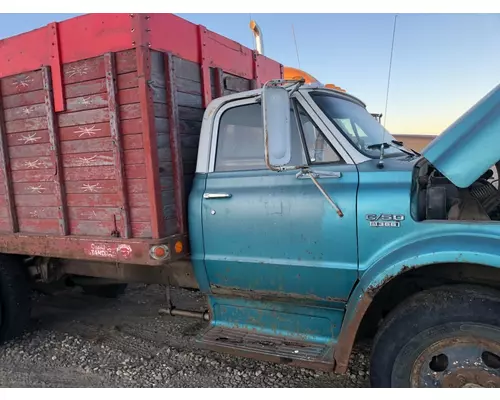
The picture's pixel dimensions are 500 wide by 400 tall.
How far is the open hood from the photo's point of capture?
222cm

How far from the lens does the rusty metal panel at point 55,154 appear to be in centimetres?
329

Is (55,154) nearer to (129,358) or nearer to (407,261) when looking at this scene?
(129,358)

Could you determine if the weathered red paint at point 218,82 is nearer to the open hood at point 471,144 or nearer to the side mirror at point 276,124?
the side mirror at point 276,124

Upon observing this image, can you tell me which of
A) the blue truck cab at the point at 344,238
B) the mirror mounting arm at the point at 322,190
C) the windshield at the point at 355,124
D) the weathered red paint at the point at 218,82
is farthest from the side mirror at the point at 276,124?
the weathered red paint at the point at 218,82

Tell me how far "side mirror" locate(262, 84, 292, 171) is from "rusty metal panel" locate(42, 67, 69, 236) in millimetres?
1841

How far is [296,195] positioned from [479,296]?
119 cm

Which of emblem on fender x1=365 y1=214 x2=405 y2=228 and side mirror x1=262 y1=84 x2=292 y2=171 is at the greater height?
side mirror x1=262 y1=84 x2=292 y2=171

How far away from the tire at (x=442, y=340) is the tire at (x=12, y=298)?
10.7 feet

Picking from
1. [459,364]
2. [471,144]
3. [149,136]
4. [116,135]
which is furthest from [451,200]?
[116,135]

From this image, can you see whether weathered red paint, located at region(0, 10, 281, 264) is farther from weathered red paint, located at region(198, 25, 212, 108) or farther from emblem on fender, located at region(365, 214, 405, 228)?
emblem on fender, located at region(365, 214, 405, 228)

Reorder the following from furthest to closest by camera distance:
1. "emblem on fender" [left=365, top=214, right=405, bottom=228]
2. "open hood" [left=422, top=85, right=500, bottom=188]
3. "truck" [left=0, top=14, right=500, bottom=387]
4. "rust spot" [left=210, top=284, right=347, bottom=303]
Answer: "rust spot" [left=210, top=284, right=347, bottom=303] < "emblem on fender" [left=365, top=214, right=405, bottom=228] < "truck" [left=0, top=14, right=500, bottom=387] < "open hood" [left=422, top=85, right=500, bottom=188]

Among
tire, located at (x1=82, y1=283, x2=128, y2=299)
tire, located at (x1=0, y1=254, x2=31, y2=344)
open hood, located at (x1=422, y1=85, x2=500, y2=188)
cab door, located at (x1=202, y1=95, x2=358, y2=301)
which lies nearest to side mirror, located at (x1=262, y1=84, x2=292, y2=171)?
cab door, located at (x1=202, y1=95, x2=358, y2=301)

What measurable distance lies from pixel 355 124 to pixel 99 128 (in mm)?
1911

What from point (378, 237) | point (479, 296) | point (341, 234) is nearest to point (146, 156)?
point (341, 234)
